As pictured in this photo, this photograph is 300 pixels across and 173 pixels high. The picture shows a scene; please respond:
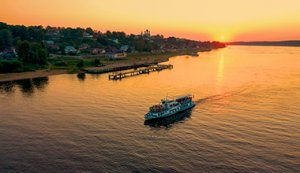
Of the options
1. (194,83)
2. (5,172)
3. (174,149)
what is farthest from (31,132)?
(194,83)

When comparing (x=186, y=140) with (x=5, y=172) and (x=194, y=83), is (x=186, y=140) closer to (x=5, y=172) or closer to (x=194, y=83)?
(x=5, y=172)

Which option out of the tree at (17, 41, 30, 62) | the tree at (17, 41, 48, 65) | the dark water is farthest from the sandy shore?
the dark water

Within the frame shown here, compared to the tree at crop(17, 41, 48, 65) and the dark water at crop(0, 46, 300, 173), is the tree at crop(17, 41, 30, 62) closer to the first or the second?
the tree at crop(17, 41, 48, 65)

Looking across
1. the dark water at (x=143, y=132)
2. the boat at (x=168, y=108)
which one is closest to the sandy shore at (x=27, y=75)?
the dark water at (x=143, y=132)

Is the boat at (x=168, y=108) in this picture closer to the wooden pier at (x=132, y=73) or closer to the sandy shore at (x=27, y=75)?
the wooden pier at (x=132, y=73)

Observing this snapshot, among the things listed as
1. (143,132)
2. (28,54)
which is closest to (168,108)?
(143,132)

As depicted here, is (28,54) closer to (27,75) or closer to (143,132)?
(27,75)
